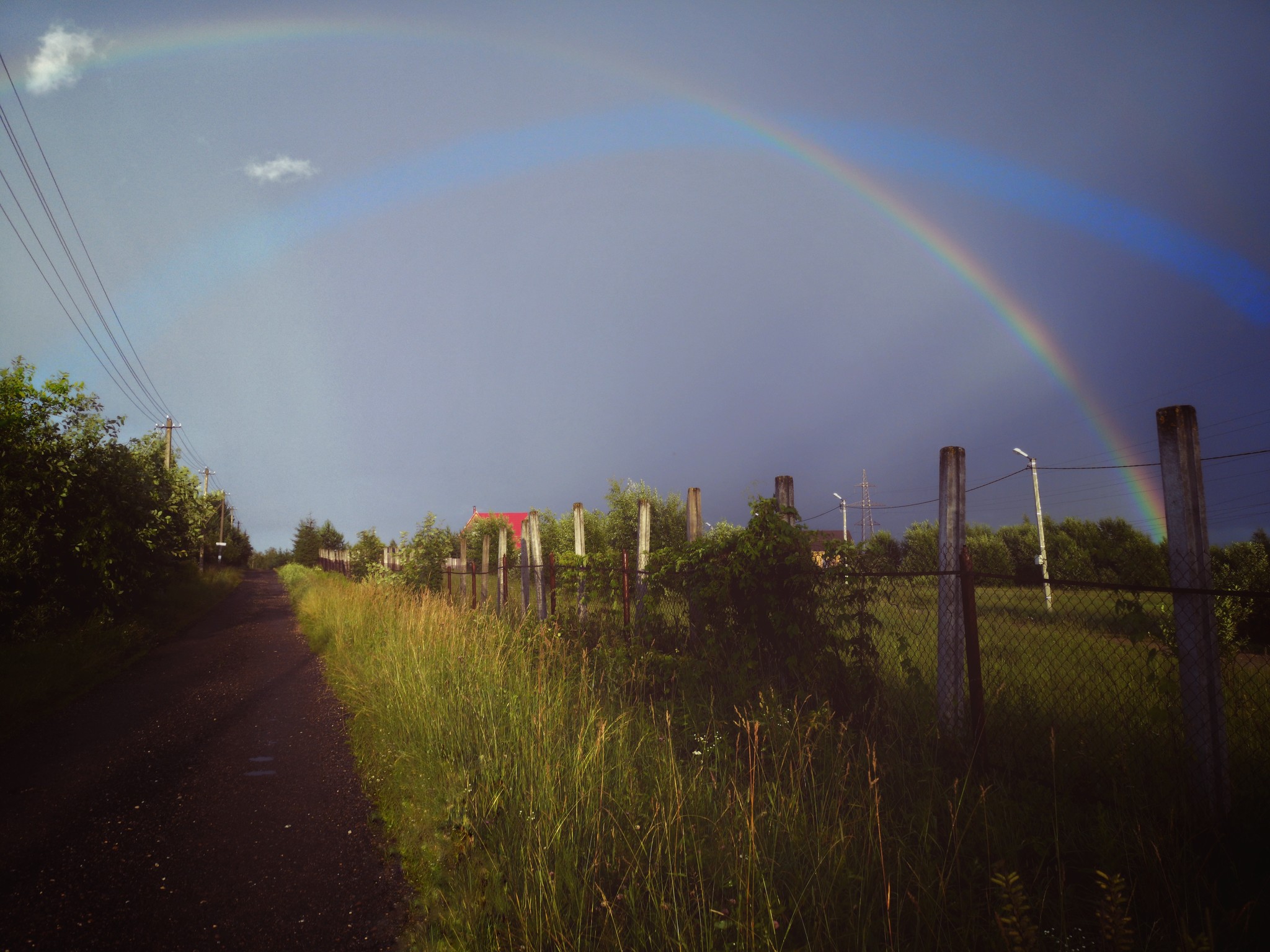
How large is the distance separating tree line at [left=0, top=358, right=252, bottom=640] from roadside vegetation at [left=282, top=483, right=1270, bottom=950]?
27.7 feet

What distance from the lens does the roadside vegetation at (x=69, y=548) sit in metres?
9.15

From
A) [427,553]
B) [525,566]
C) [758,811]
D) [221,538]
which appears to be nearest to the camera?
[758,811]

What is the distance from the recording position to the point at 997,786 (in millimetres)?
3406

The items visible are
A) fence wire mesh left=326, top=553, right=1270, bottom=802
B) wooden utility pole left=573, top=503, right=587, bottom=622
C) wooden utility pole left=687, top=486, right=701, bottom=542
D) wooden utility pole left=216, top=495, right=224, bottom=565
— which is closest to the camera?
fence wire mesh left=326, top=553, right=1270, bottom=802

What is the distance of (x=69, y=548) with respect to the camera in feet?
37.0

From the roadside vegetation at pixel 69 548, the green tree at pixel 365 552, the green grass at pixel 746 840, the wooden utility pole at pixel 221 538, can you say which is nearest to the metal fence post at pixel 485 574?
the roadside vegetation at pixel 69 548

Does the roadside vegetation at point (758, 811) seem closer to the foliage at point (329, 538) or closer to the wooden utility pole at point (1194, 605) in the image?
the wooden utility pole at point (1194, 605)

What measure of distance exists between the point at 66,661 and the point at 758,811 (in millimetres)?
10665

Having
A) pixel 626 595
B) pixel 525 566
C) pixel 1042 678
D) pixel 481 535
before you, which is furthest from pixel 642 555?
pixel 481 535

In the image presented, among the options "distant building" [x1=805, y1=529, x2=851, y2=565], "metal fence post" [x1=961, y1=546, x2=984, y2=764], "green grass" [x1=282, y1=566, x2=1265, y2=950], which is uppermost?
"distant building" [x1=805, y1=529, x2=851, y2=565]

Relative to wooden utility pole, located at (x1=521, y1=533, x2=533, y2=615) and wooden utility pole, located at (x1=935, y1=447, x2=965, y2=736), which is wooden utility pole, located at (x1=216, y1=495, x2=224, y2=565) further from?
wooden utility pole, located at (x1=935, y1=447, x2=965, y2=736)

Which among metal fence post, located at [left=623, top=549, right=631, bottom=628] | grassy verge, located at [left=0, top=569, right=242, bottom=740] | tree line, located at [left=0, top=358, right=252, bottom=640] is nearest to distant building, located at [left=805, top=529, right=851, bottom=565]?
metal fence post, located at [left=623, top=549, right=631, bottom=628]

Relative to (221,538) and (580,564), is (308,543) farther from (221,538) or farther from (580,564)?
(580,564)

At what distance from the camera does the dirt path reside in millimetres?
2996
